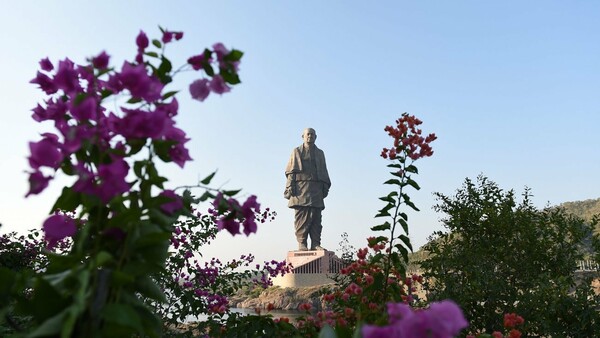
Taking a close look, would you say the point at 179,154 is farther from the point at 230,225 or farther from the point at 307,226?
the point at 307,226

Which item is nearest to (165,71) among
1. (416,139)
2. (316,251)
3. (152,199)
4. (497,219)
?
(152,199)

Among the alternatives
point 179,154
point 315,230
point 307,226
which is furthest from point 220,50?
point 315,230

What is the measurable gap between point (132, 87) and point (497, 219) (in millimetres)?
5414

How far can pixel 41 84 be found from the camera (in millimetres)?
1313

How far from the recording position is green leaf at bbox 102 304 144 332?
83 centimetres

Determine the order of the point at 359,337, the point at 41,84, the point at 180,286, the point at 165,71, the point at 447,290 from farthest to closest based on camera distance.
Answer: the point at 447,290 → the point at 180,286 → the point at 41,84 → the point at 165,71 → the point at 359,337

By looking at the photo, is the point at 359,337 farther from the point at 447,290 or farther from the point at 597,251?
the point at 597,251

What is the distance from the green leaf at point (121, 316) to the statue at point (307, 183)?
21.3 meters

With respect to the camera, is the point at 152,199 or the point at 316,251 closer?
the point at 152,199

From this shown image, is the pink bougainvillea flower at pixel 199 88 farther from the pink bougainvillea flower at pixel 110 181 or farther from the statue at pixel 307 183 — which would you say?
the statue at pixel 307 183

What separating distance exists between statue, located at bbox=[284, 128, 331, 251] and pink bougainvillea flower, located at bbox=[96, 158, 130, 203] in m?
21.2

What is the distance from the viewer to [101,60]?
1188 millimetres

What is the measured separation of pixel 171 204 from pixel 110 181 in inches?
7.0

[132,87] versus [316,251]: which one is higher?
[316,251]
